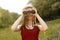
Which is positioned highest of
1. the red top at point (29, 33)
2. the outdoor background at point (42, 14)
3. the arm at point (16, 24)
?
the arm at point (16, 24)

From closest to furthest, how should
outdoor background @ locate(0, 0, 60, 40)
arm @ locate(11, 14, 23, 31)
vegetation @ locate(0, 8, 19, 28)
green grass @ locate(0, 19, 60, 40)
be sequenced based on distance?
arm @ locate(11, 14, 23, 31)
green grass @ locate(0, 19, 60, 40)
outdoor background @ locate(0, 0, 60, 40)
vegetation @ locate(0, 8, 19, 28)

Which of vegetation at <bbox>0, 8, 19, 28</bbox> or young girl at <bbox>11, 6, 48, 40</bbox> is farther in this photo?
vegetation at <bbox>0, 8, 19, 28</bbox>

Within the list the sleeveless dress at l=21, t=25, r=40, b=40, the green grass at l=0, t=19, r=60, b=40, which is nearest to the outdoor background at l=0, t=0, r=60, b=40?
the green grass at l=0, t=19, r=60, b=40

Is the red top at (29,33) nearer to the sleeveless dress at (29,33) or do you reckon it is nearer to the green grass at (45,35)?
the sleeveless dress at (29,33)

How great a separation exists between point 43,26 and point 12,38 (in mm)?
3520

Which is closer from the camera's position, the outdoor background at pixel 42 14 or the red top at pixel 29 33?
the red top at pixel 29 33

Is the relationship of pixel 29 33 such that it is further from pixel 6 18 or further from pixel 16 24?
pixel 6 18

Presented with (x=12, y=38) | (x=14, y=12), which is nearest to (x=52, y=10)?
(x=14, y=12)

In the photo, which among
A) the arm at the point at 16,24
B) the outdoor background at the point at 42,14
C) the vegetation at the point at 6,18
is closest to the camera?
the arm at the point at 16,24

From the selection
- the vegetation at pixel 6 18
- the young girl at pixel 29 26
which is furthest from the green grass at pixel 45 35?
the young girl at pixel 29 26

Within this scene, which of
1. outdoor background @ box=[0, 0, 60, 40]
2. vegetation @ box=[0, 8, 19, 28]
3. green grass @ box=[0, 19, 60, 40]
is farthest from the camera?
vegetation @ box=[0, 8, 19, 28]

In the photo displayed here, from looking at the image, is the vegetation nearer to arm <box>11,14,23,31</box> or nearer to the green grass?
the green grass

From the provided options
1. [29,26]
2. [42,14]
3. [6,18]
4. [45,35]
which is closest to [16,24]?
[29,26]

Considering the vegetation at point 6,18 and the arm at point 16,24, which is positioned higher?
the arm at point 16,24
